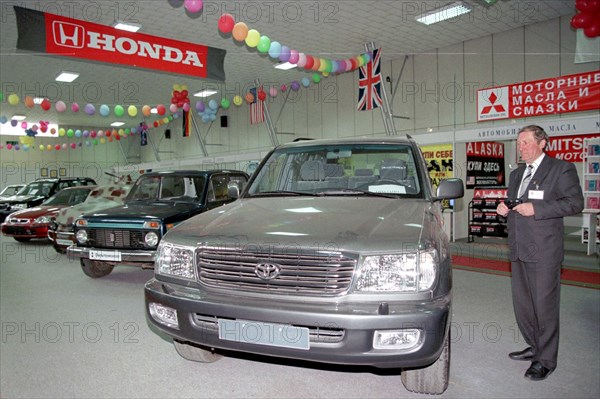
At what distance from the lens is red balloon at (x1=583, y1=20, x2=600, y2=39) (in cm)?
718

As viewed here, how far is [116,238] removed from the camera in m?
5.78

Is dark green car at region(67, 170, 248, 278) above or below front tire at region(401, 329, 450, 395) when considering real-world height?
above

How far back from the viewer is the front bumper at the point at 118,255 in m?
5.44

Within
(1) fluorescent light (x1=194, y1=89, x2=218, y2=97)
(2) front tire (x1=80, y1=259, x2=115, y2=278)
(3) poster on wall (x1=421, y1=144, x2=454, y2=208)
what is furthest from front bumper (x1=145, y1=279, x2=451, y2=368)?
(1) fluorescent light (x1=194, y1=89, x2=218, y2=97)

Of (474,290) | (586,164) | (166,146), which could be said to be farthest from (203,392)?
(166,146)

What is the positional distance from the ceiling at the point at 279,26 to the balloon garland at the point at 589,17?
1.63 meters

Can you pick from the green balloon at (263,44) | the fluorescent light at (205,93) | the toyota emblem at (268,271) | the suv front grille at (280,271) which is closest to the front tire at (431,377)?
the suv front grille at (280,271)

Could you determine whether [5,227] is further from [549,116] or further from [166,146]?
[166,146]

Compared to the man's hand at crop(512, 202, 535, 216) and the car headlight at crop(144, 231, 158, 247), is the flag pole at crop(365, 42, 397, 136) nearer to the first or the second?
the car headlight at crop(144, 231, 158, 247)

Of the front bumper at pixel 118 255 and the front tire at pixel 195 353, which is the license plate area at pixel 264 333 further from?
the front bumper at pixel 118 255

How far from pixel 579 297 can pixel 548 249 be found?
265cm

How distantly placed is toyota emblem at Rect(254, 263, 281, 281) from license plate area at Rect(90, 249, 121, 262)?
3777 mm

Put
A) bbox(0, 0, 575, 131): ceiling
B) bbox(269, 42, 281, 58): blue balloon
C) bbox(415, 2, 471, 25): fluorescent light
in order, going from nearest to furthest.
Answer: bbox(269, 42, 281, 58): blue balloon
bbox(0, 0, 575, 131): ceiling
bbox(415, 2, 471, 25): fluorescent light

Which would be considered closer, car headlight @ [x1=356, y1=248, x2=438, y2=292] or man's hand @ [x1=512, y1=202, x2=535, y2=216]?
car headlight @ [x1=356, y1=248, x2=438, y2=292]
